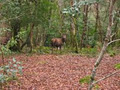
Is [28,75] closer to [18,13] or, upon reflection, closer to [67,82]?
[67,82]

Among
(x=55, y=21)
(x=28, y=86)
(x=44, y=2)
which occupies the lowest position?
(x=28, y=86)

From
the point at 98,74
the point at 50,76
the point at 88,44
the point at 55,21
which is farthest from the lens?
the point at 88,44

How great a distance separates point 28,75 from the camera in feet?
31.8

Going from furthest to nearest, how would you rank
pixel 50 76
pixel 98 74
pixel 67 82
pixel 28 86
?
pixel 98 74, pixel 50 76, pixel 67 82, pixel 28 86

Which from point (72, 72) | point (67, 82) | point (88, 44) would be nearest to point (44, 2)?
point (72, 72)

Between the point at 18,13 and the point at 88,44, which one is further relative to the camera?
the point at 88,44

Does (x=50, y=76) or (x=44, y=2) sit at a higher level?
(x=44, y=2)

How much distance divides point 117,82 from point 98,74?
1203 millimetres

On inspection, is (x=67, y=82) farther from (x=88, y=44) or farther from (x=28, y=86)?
(x=88, y=44)

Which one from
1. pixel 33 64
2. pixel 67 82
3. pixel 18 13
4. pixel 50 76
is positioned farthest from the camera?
pixel 18 13

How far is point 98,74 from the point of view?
10.5 meters

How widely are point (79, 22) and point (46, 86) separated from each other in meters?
18.4

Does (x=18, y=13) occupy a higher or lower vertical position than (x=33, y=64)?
higher

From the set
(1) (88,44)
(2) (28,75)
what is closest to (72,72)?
(2) (28,75)
